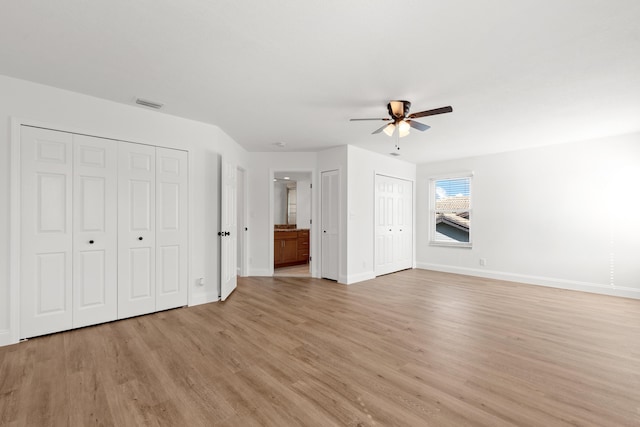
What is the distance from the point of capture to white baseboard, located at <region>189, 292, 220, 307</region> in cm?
395

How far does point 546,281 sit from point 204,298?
596cm

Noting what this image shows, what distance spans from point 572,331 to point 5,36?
5870mm

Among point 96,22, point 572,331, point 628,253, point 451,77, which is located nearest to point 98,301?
point 96,22

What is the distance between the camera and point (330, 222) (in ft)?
18.3

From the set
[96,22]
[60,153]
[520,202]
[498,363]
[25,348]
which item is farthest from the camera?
[520,202]

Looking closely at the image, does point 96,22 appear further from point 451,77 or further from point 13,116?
point 451,77

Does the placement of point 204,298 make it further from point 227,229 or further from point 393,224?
point 393,224

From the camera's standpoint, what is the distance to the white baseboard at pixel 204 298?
3953 mm

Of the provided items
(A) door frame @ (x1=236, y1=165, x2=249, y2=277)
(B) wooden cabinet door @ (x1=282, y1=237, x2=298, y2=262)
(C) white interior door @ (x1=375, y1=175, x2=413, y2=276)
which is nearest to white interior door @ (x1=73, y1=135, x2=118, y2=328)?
(A) door frame @ (x1=236, y1=165, x2=249, y2=277)

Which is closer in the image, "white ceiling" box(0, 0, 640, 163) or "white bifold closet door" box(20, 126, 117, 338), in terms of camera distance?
"white ceiling" box(0, 0, 640, 163)

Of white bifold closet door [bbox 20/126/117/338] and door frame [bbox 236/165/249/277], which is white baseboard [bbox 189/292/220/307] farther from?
door frame [bbox 236/165/249/277]

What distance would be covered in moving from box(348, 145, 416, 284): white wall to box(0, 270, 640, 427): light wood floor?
156cm

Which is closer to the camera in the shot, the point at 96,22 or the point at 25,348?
the point at 96,22

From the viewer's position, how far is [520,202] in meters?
5.54
